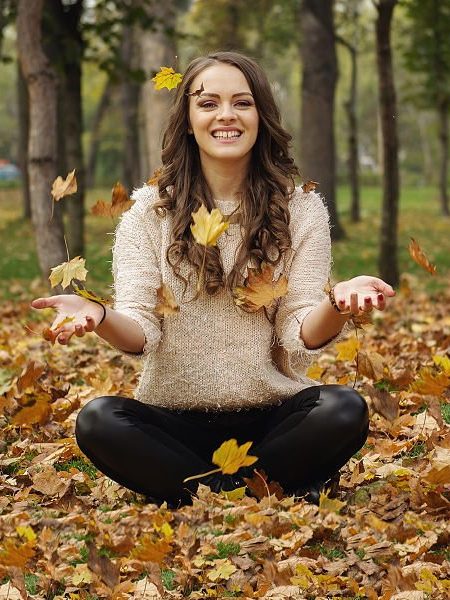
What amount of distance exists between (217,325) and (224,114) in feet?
2.28

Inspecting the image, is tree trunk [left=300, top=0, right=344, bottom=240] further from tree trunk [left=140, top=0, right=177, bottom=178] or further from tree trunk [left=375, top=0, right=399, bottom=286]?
tree trunk [left=375, top=0, right=399, bottom=286]

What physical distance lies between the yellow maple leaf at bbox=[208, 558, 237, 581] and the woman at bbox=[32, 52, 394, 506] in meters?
0.58

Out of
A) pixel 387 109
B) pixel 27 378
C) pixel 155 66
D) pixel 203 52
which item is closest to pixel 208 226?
pixel 203 52

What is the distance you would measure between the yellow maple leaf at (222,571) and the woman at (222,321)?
58 cm

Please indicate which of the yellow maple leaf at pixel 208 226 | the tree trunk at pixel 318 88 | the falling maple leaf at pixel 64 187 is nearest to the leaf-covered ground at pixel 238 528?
the yellow maple leaf at pixel 208 226

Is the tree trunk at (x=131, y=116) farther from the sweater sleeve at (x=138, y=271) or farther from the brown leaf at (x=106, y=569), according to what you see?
the brown leaf at (x=106, y=569)

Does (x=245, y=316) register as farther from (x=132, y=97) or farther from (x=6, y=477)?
(x=132, y=97)

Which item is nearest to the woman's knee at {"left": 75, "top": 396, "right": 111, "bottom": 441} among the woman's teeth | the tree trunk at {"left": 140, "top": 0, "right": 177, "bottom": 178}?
the woman's teeth

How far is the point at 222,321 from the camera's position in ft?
11.5

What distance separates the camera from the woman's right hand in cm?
285

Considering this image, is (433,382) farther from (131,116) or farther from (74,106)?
(131,116)

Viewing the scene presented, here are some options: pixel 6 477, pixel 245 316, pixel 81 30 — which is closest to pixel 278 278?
pixel 245 316

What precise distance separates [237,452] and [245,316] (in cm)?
66

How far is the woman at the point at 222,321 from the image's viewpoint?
3.29 m
